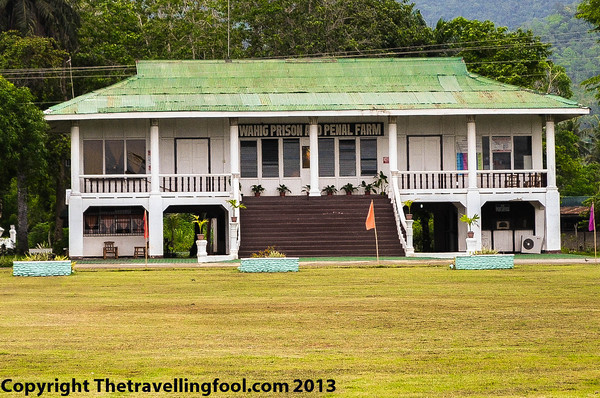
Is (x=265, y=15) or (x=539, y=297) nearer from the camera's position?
(x=539, y=297)

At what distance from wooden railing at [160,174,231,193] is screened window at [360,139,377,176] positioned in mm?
5985

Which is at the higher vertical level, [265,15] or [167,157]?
[265,15]

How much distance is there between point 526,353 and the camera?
492 inches

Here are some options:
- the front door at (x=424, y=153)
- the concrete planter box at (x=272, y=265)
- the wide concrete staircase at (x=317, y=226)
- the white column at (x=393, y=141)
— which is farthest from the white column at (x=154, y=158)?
the concrete planter box at (x=272, y=265)

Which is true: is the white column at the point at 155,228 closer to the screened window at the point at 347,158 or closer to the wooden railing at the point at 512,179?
A: the screened window at the point at 347,158

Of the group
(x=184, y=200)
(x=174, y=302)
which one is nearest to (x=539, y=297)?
(x=174, y=302)

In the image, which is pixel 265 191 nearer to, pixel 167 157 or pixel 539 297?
pixel 167 157

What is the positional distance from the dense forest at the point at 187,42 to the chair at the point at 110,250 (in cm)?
471

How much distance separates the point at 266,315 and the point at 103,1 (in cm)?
4640

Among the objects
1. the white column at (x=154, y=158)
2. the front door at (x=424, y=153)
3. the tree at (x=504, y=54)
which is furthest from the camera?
the tree at (x=504, y=54)

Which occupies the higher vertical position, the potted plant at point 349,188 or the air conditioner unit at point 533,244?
the potted plant at point 349,188

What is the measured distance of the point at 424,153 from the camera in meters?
42.1

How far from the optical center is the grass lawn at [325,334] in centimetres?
1109

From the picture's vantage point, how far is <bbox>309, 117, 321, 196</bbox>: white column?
39.5m
